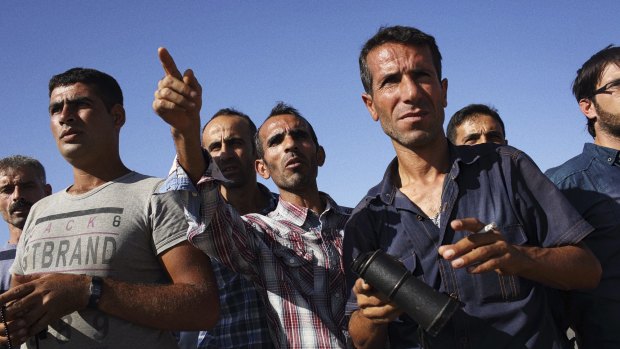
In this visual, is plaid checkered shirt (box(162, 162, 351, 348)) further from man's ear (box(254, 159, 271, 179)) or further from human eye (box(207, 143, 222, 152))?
human eye (box(207, 143, 222, 152))

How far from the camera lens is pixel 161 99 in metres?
2.48

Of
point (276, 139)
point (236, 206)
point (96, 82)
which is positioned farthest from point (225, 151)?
point (96, 82)

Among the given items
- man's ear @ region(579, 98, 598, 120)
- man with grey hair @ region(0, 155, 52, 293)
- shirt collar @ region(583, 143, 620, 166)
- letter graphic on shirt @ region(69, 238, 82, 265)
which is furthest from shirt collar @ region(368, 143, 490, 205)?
man with grey hair @ region(0, 155, 52, 293)

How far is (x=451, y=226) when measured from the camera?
2.27m

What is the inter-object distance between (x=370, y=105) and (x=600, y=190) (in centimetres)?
132

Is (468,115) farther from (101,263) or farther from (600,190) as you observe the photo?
(101,263)

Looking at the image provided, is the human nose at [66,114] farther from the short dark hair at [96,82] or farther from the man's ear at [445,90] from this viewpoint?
the man's ear at [445,90]

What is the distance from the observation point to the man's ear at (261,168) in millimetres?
4793

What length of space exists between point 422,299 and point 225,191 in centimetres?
314

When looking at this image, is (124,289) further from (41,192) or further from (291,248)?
(41,192)

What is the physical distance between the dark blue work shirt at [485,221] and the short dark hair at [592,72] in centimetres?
134

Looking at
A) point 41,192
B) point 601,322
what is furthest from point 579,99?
point 41,192

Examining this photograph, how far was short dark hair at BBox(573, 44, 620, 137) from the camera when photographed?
11.9ft

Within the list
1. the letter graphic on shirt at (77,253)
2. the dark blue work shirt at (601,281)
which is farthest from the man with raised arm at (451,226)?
the letter graphic on shirt at (77,253)
